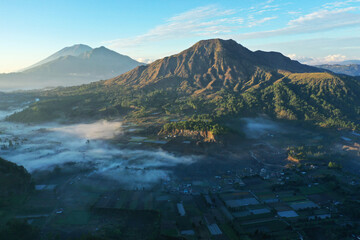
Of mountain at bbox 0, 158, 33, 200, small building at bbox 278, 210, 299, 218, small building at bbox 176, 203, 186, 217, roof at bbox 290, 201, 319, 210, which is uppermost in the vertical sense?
mountain at bbox 0, 158, 33, 200

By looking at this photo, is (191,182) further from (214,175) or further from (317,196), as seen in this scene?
(317,196)

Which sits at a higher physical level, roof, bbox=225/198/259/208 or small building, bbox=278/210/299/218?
roof, bbox=225/198/259/208

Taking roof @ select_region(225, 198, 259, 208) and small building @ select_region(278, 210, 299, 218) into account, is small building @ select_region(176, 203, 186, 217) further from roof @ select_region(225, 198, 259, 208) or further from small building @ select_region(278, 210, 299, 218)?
small building @ select_region(278, 210, 299, 218)

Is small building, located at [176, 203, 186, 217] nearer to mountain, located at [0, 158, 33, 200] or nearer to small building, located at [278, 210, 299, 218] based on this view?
small building, located at [278, 210, 299, 218]

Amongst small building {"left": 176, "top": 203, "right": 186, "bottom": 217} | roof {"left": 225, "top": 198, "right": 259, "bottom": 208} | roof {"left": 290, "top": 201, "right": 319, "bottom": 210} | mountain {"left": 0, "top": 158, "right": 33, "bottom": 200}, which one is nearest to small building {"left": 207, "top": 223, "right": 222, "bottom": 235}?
small building {"left": 176, "top": 203, "right": 186, "bottom": 217}

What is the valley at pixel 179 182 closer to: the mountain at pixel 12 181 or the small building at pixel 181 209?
the small building at pixel 181 209

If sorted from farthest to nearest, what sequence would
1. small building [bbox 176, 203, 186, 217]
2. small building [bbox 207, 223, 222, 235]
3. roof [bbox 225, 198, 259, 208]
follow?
roof [bbox 225, 198, 259, 208], small building [bbox 176, 203, 186, 217], small building [bbox 207, 223, 222, 235]

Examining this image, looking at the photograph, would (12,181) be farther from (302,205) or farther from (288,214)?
(302,205)

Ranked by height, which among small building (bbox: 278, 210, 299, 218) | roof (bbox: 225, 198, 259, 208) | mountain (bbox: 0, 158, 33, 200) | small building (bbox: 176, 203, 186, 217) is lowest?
small building (bbox: 278, 210, 299, 218)

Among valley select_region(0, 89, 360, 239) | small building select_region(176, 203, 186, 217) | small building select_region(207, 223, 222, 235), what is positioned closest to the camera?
small building select_region(207, 223, 222, 235)

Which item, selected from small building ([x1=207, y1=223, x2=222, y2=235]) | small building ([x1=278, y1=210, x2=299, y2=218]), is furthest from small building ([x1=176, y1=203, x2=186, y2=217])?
small building ([x1=278, y1=210, x2=299, y2=218])

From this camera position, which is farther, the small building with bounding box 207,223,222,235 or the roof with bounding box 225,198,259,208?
the roof with bounding box 225,198,259,208

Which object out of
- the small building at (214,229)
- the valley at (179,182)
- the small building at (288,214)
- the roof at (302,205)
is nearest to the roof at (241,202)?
the valley at (179,182)
